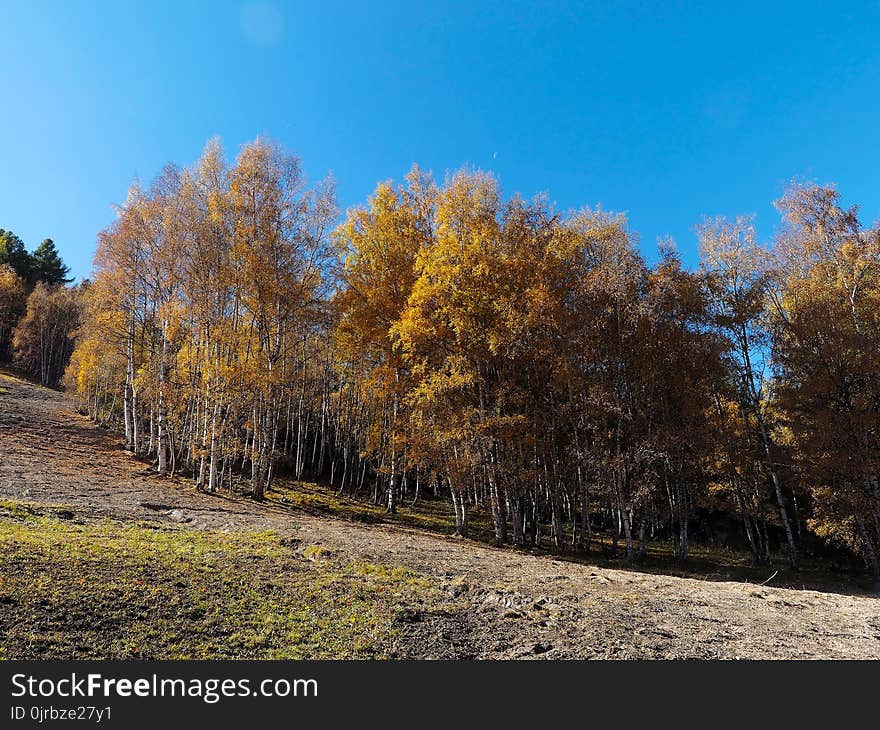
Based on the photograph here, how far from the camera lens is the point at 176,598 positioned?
5.74m

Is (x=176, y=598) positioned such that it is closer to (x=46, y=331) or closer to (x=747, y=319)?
(x=747, y=319)

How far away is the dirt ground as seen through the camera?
5.77 meters

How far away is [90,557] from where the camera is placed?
669 cm

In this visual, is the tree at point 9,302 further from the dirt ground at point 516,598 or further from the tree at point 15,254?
the dirt ground at point 516,598

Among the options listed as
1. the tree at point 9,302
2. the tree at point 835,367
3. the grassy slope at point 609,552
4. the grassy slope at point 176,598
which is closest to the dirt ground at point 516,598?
the grassy slope at point 176,598

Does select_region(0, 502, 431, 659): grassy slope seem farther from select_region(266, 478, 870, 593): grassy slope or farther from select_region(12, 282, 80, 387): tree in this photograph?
select_region(12, 282, 80, 387): tree

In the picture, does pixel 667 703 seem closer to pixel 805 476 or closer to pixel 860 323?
pixel 805 476

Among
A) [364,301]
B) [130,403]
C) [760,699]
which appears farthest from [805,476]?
[130,403]

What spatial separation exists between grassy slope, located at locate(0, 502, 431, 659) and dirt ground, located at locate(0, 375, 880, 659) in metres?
0.76

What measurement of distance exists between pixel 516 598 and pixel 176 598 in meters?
5.06

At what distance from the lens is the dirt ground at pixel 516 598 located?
5770 millimetres

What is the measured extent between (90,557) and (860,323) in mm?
22469

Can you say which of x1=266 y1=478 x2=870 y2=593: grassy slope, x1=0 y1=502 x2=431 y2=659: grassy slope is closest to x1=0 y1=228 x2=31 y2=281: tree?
x1=266 y1=478 x2=870 y2=593: grassy slope

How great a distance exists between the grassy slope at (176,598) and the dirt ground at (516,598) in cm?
76
